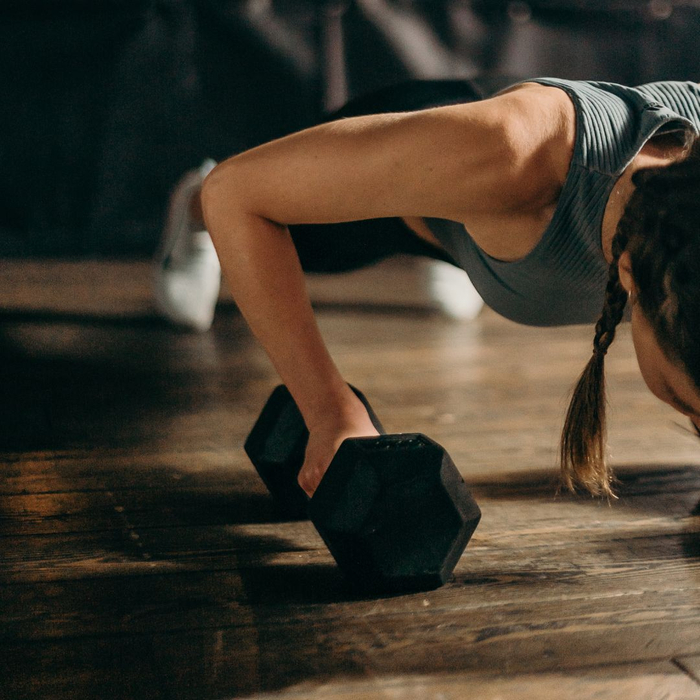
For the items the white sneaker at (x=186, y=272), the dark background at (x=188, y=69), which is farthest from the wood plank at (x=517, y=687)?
the dark background at (x=188, y=69)

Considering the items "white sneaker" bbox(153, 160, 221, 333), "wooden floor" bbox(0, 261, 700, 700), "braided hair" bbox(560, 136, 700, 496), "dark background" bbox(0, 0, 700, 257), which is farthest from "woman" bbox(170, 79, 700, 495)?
"dark background" bbox(0, 0, 700, 257)

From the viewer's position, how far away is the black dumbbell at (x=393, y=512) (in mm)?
772

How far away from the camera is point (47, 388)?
137 centimetres

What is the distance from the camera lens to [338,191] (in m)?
0.79

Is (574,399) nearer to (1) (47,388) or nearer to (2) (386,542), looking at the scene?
(2) (386,542)

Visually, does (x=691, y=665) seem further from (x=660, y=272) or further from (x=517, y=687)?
(x=660, y=272)

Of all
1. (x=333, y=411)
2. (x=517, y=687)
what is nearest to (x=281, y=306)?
(x=333, y=411)

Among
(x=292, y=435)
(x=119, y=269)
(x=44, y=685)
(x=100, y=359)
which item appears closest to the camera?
(x=44, y=685)

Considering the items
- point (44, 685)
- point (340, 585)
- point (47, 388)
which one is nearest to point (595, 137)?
point (340, 585)

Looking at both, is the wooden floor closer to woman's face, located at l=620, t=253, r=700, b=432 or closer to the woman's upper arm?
woman's face, located at l=620, t=253, r=700, b=432

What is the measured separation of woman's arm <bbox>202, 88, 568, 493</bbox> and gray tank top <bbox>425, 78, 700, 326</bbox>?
0.03m

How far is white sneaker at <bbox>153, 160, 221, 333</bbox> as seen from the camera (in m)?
1.68

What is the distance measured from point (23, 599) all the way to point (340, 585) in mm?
290

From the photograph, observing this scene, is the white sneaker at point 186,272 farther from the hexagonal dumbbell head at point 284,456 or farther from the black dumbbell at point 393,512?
the black dumbbell at point 393,512
